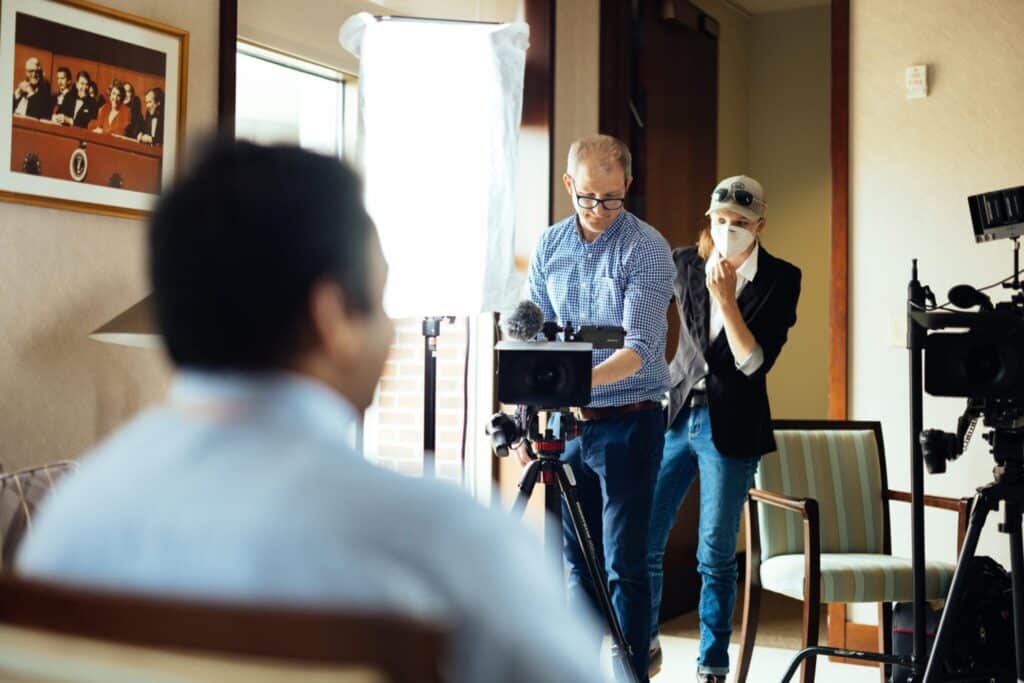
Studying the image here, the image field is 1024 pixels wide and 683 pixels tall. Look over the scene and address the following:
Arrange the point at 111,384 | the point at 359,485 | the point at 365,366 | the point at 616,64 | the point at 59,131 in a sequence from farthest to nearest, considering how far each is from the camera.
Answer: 1. the point at 616,64
2. the point at 111,384
3. the point at 59,131
4. the point at 365,366
5. the point at 359,485

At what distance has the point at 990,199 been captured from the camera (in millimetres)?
2504

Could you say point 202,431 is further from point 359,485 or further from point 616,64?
point 616,64

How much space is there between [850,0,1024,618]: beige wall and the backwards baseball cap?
1.09 metres

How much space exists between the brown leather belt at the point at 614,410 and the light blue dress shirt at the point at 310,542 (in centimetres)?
192

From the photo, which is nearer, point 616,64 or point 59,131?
point 59,131

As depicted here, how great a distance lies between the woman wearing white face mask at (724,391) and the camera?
9.32ft

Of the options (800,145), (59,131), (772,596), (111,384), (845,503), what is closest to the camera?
(59,131)

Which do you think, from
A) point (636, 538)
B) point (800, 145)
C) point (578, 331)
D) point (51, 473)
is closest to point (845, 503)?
point (636, 538)

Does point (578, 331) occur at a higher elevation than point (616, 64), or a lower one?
lower

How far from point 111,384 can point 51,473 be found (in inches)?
20.8

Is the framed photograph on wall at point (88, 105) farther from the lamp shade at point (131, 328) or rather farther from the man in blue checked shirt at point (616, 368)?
the man in blue checked shirt at point (616, 368)

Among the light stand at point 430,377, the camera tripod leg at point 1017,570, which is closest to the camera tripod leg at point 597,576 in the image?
the light stand at point 430,377

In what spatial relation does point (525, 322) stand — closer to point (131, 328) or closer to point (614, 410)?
point (614, 410)

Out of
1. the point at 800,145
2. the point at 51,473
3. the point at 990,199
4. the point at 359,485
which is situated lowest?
the point at 51,473
